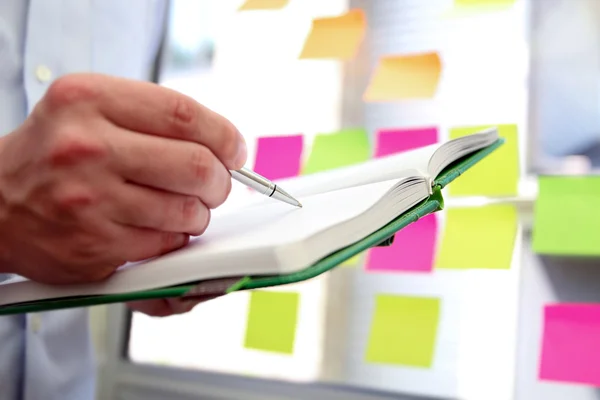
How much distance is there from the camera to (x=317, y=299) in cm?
85

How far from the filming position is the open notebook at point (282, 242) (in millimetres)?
270

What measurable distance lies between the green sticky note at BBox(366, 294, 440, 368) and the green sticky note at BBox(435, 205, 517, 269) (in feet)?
0.21

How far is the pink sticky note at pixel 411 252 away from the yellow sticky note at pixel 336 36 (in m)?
0.27

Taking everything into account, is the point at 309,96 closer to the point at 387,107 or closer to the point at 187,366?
the point at 387,107

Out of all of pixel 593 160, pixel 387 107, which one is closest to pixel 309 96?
pixel 387 107

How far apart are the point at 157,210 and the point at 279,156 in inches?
21.2

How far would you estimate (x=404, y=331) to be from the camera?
71cm

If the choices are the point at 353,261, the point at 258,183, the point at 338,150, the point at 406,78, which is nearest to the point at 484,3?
the point at 406,78

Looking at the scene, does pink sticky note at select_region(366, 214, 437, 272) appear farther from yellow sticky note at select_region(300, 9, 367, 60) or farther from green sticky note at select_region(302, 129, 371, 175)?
yellow sticky note at select_region(300, 9, 367, 60)

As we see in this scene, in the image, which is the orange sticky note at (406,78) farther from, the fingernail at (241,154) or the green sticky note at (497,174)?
the fingernail at (241,154)

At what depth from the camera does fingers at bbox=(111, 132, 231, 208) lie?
0.29m

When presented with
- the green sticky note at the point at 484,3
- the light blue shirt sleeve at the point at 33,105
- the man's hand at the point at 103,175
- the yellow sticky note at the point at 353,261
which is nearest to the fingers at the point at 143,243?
the man's hand at the point at 103,175

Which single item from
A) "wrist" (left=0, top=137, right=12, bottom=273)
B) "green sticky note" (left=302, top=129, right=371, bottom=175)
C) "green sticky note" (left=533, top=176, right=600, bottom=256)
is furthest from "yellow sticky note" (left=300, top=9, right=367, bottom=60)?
"wrist" (left=0, top=137, right=12, bottom=273)

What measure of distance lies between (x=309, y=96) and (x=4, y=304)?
616mm
